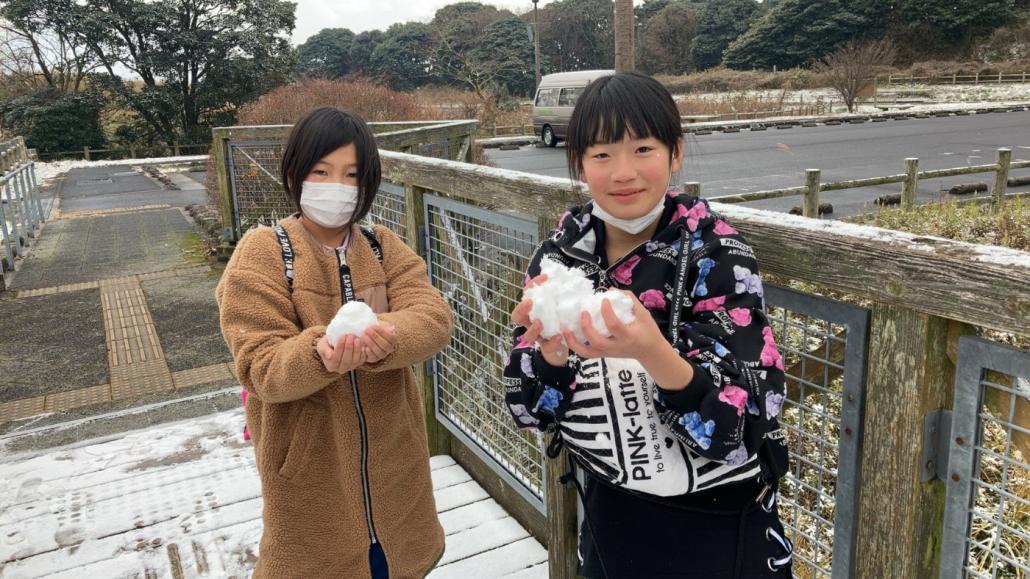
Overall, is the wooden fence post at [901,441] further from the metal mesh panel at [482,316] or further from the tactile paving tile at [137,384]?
the tactile paving tile at [137,384]

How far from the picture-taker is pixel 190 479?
148 inches

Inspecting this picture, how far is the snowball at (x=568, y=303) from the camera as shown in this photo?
1179 millimetres

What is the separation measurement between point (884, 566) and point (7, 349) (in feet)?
22.2

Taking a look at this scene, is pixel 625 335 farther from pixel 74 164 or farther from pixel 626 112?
pixel 74 164

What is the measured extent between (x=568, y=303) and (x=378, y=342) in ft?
1.99

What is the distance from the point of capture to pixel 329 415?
2.00 metres

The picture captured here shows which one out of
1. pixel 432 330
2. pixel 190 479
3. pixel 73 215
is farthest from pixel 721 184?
pixel 432 330

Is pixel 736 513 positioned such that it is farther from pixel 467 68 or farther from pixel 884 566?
pixel 467 68

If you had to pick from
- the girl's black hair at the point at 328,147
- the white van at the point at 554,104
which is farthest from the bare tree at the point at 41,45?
the girl's black hair at the point at 328,147

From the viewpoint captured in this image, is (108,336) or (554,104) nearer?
(108,336)

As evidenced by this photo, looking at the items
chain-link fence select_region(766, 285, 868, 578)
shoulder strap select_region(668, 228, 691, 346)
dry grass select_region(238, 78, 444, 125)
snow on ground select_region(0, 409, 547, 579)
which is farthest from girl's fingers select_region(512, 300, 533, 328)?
dry grass select_region(238, 78, 444, 125)

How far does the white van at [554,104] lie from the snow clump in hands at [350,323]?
73.3 feet

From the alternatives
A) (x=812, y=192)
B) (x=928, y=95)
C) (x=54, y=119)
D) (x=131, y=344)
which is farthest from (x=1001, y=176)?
(x=928, y=95)

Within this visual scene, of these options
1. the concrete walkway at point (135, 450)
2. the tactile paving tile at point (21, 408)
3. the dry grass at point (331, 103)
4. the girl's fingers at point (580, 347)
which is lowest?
the tactile paving tile at point (21, 408)
